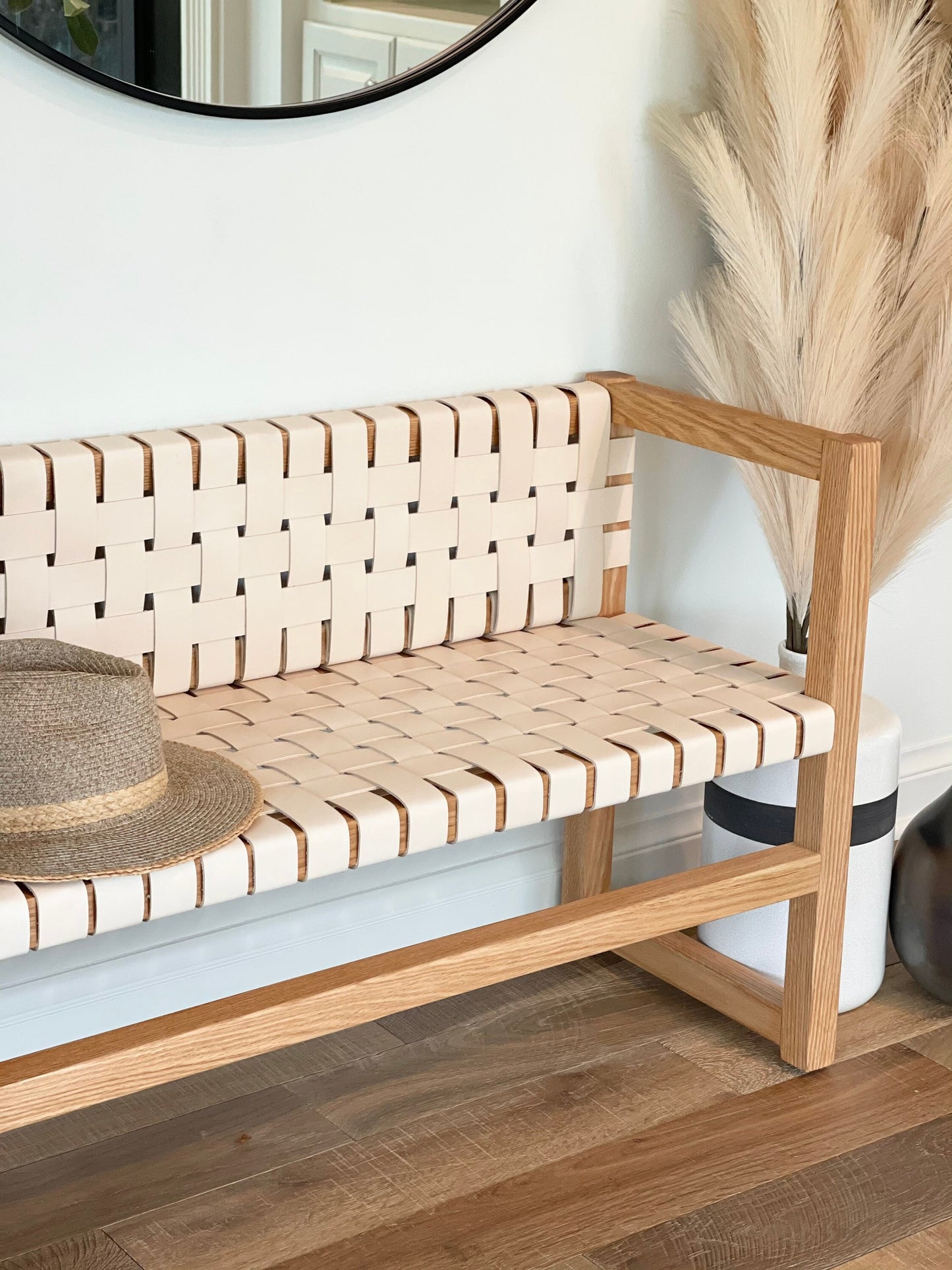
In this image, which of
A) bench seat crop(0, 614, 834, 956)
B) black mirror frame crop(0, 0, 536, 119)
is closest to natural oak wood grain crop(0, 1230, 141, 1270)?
bench seat crop(0, 614, 834, 956)

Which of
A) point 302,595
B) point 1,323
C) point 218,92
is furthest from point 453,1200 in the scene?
point 218,92

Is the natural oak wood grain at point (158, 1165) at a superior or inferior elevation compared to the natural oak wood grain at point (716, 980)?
inferior

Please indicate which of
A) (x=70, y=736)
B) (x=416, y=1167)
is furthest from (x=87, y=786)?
(x=416, y=1167)

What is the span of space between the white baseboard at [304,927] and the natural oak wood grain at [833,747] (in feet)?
1.30

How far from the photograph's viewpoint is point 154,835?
1293mm

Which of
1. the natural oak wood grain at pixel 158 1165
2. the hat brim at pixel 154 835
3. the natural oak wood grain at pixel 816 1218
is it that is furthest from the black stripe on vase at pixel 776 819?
the hat brim at pixel 154 835

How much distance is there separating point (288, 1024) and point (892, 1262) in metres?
0.68

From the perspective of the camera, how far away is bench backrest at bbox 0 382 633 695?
5.16ft

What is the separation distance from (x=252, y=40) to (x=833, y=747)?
100cm

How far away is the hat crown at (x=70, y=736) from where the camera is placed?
1.24 metres

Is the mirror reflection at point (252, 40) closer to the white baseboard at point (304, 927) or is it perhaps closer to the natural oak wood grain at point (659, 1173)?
the white baseboard at point (304, 927)

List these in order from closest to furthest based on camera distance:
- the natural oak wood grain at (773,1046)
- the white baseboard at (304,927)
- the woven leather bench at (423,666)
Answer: the woven leather bench at (423,666)
the white baseboard at (304,927)
the natural oak wood grain at (773,1046)

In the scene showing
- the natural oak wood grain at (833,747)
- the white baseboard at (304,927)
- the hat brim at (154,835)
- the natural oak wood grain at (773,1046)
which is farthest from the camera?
the natural oak wood grain at (773,1046)

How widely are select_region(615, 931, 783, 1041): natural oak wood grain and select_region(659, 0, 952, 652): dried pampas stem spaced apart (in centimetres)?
47
